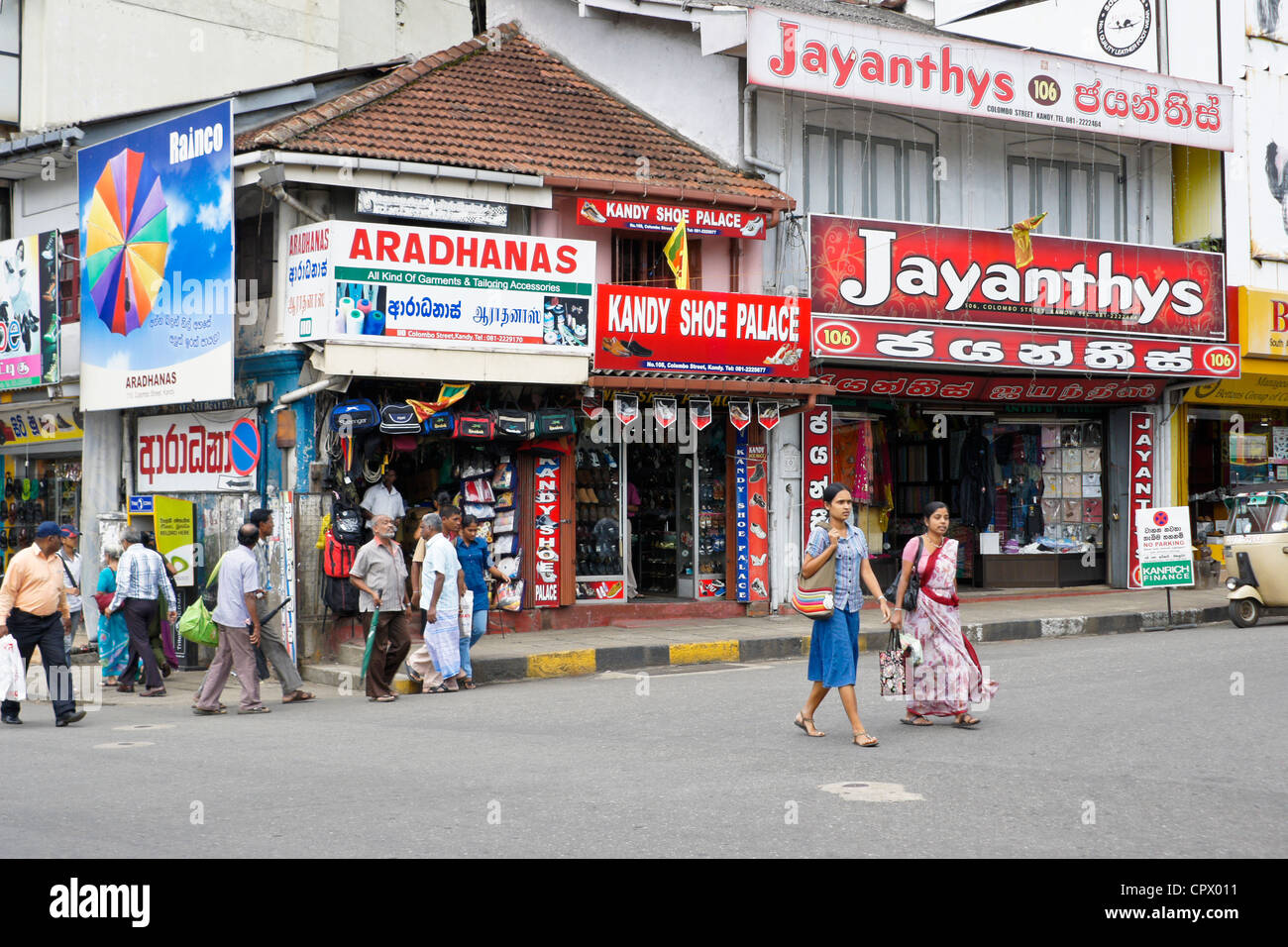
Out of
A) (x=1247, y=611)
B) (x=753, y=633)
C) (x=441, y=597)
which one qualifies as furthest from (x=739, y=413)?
(x=1247, y=611)

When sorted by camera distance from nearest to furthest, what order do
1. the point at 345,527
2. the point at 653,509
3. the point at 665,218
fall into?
the point at 345,527
the point at 665,218
the point at 653,509

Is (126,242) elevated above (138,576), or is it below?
above

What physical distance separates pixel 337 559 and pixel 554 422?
11.0ft

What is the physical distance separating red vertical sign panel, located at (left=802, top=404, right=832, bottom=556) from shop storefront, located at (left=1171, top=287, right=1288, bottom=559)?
6974 mm

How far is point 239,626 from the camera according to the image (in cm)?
1223

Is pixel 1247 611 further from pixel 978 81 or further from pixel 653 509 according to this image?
pixel 978 81

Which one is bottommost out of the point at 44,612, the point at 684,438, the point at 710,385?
the point at 44,612

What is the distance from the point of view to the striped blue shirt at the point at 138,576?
46.0 ft

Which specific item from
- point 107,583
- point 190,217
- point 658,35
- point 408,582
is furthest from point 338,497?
point 658,35

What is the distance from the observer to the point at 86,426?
1817cm

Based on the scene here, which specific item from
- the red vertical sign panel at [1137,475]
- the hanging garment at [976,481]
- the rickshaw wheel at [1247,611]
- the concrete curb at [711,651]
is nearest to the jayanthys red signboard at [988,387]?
the red vertical sign panel at [1137,475]

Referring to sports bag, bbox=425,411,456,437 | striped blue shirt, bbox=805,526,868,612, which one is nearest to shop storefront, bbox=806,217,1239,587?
sports bag, bbox=425,411,456,437

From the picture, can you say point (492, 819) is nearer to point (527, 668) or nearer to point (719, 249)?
point (527, 668)

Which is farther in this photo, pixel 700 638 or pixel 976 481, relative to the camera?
pixel 976 481
